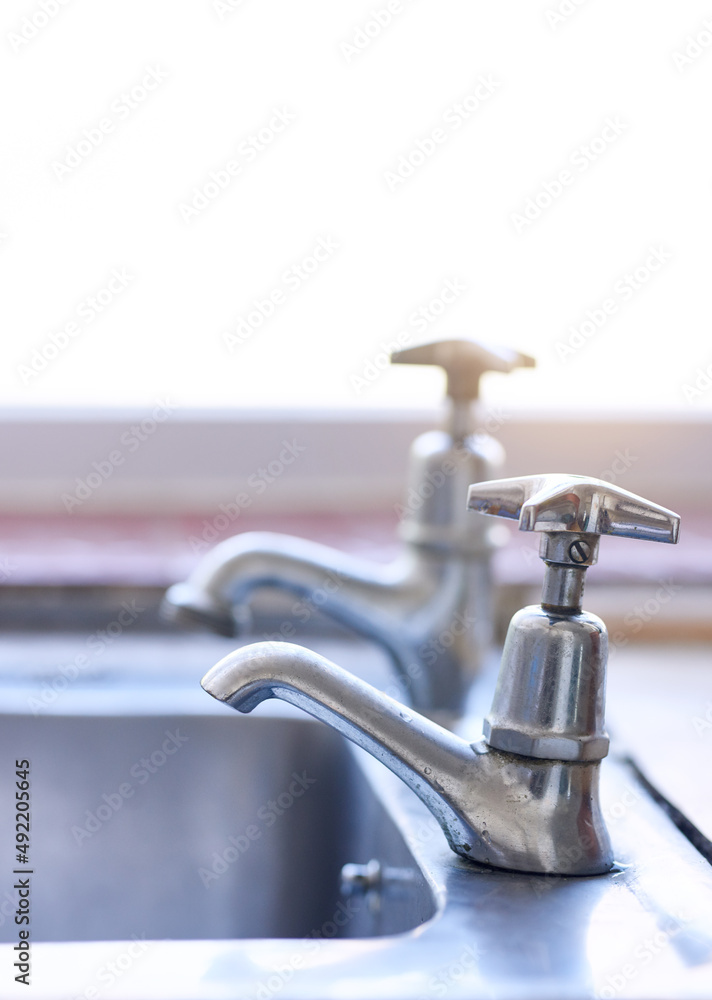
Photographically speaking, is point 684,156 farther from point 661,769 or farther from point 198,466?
point 661,769

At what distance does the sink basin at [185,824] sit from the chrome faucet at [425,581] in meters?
0.08

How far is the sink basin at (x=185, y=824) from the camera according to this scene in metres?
0.68

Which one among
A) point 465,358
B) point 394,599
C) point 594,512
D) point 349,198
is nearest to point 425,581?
point 394,599

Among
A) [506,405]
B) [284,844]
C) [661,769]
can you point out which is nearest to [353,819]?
[284,844]

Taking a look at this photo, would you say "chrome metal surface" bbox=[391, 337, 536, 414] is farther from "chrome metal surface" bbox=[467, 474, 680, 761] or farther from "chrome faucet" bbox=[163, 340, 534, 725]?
"chrome metal surface" bbox=[467, 474, 680, 761]

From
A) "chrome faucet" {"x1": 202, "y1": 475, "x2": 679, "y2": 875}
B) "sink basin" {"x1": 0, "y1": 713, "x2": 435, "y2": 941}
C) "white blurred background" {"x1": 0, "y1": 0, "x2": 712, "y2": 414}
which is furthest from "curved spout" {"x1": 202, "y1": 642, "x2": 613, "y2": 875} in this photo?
"white blurred background" {"x1": 0, "y1": 0, "x2": 712, "y2": 414}

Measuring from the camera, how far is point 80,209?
1.20 metres

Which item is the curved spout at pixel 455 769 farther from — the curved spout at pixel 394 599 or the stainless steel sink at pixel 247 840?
the curved spout at pixel 394 599

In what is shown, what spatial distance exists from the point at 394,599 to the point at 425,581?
0.02 meters

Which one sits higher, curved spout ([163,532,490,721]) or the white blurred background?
the white blurred background

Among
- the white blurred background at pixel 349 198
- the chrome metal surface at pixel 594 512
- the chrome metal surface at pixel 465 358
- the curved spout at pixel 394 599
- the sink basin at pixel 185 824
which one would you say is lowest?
the sink basin at pixel 185 824

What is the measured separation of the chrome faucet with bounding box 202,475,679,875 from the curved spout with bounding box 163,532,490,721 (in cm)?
20

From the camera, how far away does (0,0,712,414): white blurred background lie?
3.89 ft

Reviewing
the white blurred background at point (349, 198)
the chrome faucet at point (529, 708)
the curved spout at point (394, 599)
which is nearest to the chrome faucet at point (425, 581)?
the curved spout at point (394, 599)
